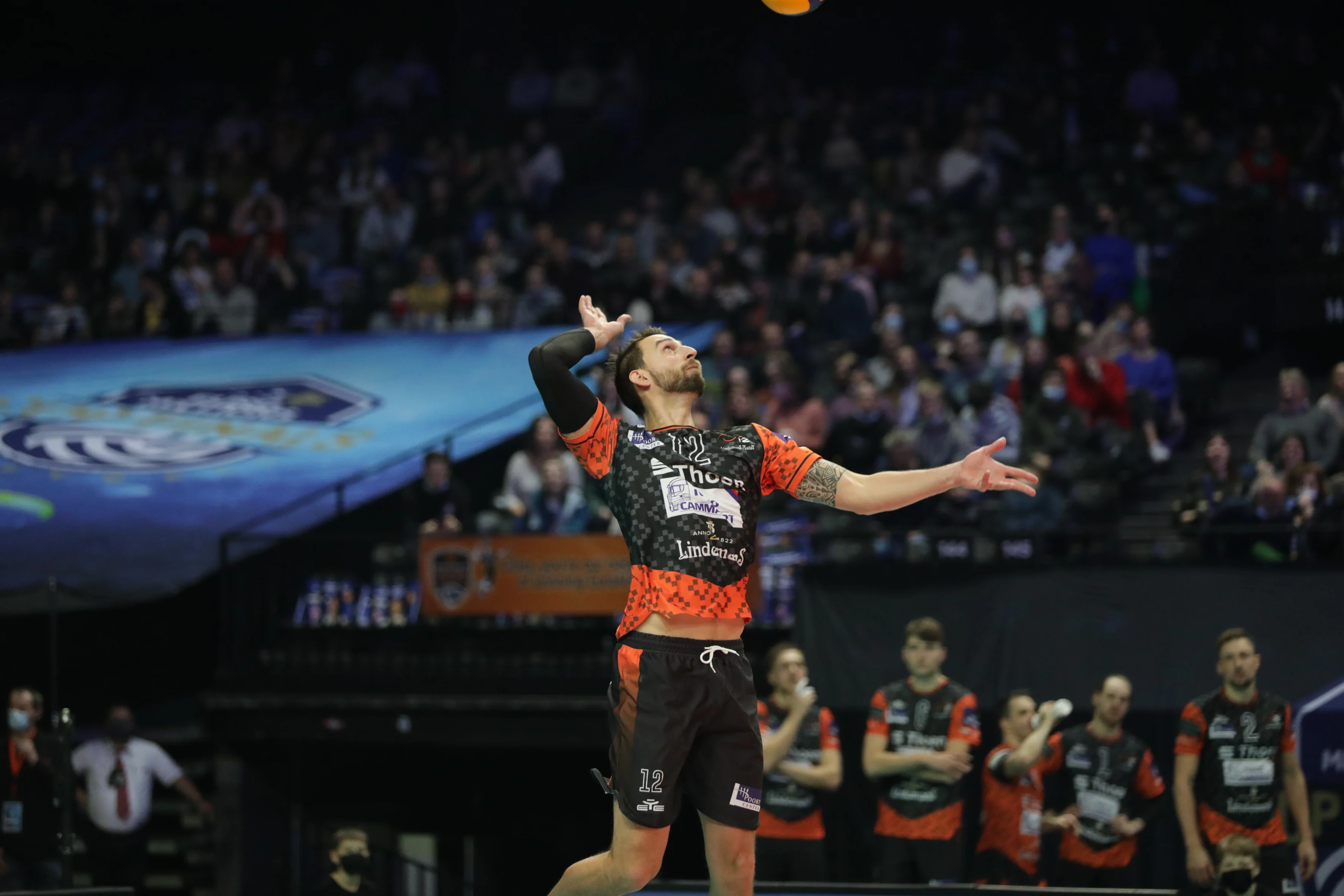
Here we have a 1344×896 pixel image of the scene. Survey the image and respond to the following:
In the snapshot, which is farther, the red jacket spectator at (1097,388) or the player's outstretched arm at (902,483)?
the red jacket spectator at (1097,388)

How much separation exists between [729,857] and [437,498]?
8.47 metres

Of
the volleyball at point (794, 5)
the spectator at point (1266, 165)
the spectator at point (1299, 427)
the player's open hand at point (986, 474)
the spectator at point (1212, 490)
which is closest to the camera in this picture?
the player's open hand at point (986, 474)

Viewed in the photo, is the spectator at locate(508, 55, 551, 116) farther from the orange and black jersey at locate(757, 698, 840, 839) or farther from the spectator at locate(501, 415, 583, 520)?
the orange and black jersey at locate(757, 698, 840, 839)

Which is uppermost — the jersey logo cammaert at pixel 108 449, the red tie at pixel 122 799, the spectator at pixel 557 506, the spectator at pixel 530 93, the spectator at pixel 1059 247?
the spectator at pixel 530 93

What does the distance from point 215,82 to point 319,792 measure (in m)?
13.7

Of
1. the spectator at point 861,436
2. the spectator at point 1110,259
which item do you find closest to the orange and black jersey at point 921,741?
the spectator at point 861,436

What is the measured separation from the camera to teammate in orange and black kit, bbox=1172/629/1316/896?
8.37 meters

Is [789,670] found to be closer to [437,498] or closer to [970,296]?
[437,498]

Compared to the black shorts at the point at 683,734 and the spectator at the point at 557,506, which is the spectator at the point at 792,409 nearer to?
the spectator at the point at 557,506

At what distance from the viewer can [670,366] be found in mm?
5305

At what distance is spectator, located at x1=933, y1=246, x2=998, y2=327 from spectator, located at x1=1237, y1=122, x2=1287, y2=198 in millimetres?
2798

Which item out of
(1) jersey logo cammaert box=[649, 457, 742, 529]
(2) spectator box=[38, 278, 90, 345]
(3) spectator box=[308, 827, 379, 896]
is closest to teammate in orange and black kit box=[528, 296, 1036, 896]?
(1) jersey logo cammaert box=[649, 457, 742, 529]

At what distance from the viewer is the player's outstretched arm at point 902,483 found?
495 centimetres

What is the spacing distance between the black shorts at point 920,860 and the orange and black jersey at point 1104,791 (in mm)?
717
